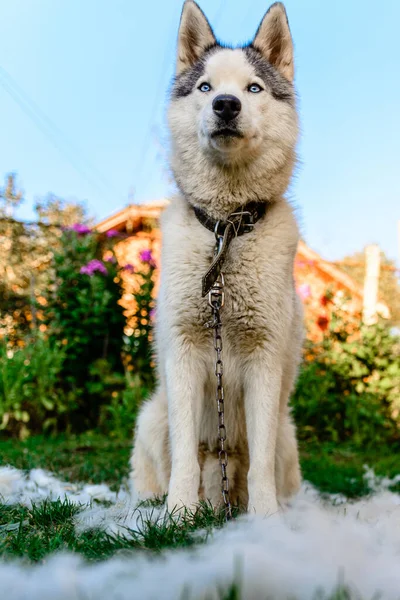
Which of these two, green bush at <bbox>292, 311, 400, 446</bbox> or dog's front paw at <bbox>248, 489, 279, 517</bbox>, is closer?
dog's front paw at <bbox>248, 489, 279, 517</bbox>

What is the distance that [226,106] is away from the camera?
2238 mm

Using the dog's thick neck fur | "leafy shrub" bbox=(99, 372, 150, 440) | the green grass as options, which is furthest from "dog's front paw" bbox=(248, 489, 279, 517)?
"leafy shrub" bbox=(99, 372, 150, 440)

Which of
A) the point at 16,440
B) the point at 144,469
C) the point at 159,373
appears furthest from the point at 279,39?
the point at 16,440

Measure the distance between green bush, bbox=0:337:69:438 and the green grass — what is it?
0.44 metres

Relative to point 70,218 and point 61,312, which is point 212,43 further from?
point 70,218

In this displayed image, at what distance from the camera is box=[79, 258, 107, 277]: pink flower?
596 centimetres

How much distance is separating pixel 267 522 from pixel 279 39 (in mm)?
2294

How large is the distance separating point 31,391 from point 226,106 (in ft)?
13.8

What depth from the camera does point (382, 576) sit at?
108 centimetres

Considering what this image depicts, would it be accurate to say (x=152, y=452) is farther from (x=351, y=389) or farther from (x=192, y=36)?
(x=351, y=389)

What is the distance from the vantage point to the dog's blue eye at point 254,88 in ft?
8.11

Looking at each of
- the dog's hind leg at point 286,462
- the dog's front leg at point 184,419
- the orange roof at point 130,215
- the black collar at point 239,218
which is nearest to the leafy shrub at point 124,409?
the dog's hind leg at point 286,462

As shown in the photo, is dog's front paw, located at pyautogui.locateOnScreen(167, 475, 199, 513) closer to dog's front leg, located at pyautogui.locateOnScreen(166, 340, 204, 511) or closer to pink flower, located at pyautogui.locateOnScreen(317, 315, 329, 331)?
dog's front leg, located at pyautogui.locateOnScreen(166, 340, 204, 511)

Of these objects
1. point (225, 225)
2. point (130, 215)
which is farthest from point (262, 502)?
point (130, 215)
